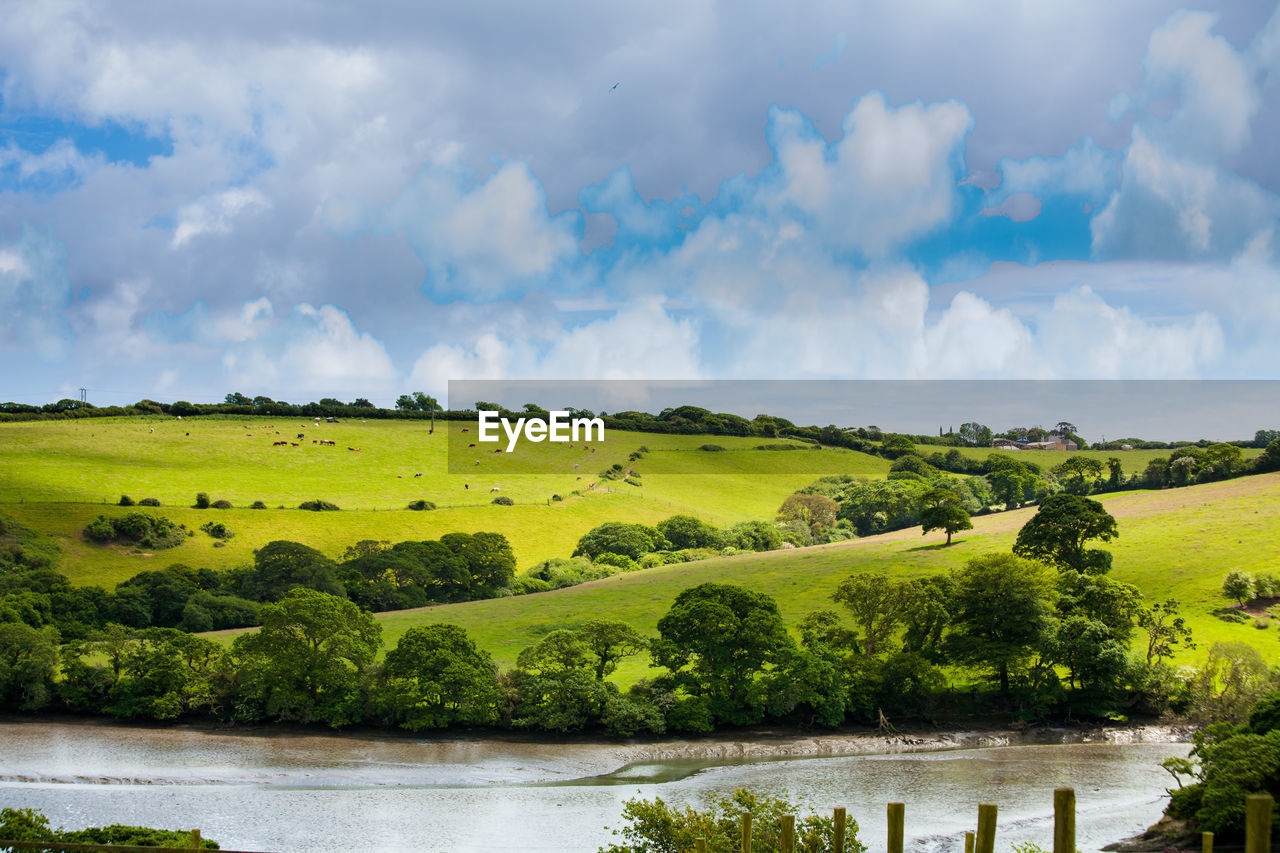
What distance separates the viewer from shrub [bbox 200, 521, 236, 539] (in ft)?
344

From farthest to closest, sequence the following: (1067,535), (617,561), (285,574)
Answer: (617,561) < (285,574) < (1067,535)

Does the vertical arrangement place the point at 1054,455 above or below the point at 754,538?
above

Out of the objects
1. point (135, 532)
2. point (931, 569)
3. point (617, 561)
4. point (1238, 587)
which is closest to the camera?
point (1238, 587)

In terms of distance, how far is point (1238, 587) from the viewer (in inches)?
2864

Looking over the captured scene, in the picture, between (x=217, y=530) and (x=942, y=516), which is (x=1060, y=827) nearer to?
(x=942, y=516)

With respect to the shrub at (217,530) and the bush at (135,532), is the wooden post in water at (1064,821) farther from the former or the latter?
the shrub at (217,530)

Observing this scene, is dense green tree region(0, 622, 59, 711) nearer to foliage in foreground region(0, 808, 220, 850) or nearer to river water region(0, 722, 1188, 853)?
river water region(0, 722, 1188, 853)

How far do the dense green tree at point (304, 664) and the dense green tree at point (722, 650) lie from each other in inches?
807

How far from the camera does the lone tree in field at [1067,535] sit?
82562mm

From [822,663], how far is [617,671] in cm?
1568

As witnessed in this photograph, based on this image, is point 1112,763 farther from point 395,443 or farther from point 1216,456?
point 395,443

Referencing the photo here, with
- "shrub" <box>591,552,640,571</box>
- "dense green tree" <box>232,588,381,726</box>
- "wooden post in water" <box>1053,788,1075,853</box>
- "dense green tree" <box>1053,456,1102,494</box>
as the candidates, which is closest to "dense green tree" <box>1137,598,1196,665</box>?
"dense green tree" <box>232,588,381,726</box>

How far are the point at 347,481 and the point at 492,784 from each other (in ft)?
300

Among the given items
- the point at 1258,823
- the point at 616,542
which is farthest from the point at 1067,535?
the point at 1258,823
